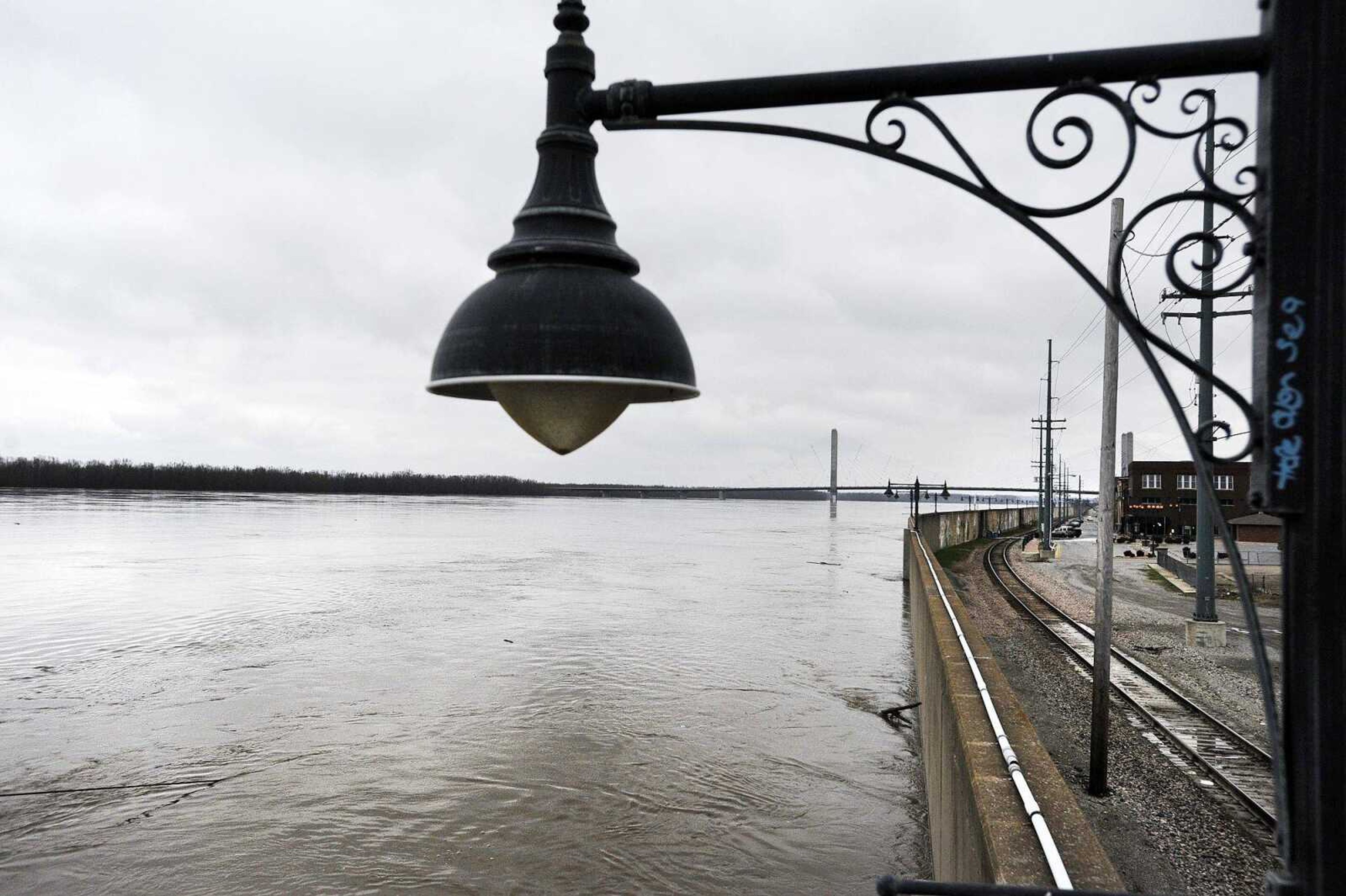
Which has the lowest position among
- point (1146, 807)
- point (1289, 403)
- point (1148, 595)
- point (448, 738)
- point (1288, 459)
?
point (448, 738)

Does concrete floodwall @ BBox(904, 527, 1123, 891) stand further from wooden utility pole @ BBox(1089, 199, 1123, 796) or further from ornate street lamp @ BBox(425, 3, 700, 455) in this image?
ornate street lamp @ BBox(425, 3, 700, 455)

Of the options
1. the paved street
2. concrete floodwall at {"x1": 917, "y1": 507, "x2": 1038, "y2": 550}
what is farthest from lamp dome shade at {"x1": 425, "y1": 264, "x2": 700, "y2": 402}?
concrete floodwall at {"x1": 917, "y1": 507, "x2": 1038, "y2": 550}

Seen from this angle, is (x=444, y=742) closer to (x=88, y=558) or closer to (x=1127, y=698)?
(x=1127, y=698)

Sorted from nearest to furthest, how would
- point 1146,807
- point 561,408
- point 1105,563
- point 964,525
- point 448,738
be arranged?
1. point 561,408
2. point 1146,807
3. point 1105,563
4. point 448,738
5. point 964,525

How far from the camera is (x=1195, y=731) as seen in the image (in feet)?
42.1

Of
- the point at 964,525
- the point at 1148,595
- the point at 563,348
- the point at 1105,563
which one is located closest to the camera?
the point at 563,348

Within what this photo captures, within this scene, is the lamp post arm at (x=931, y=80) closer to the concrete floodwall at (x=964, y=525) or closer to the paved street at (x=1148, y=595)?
the paved street at (x=1148, y=595)

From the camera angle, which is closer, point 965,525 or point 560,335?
point 560,335

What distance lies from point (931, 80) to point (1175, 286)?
0.80 meters

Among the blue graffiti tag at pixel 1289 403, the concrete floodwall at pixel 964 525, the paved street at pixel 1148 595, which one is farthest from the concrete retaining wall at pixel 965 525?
the blue graffiti tag at pixel 1289 403

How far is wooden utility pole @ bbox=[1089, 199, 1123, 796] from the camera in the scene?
1083cm

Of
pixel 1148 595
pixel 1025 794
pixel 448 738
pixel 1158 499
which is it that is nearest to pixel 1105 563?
pixel 1025 794

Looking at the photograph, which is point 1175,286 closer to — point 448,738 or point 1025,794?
point 1025,794

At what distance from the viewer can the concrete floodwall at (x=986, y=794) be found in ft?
15.6
